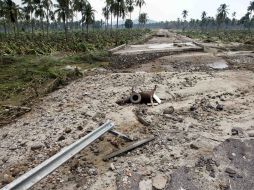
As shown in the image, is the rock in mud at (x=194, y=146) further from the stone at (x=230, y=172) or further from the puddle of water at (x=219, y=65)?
the puddle of water at (x=219, y=65)

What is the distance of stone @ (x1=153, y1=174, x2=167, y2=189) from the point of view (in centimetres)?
493

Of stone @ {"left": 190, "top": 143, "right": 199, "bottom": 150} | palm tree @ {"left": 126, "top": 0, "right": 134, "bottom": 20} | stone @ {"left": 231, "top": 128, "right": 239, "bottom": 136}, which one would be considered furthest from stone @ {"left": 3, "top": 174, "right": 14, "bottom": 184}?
palm tree @ {"left": 126, "top": 0, "right": 134, "bottom": 20}

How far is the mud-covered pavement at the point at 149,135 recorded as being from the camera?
5225 mm

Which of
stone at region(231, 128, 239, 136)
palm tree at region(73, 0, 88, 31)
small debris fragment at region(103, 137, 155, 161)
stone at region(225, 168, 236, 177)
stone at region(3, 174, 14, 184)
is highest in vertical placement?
palm tree at region(73, 0, 88, 31)

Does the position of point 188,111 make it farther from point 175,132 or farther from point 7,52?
point 7,52

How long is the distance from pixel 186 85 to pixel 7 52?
16.6 meters

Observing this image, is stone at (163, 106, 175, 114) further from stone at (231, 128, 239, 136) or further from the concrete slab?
the concrete slab

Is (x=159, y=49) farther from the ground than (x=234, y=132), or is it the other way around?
(x=159, y=49)

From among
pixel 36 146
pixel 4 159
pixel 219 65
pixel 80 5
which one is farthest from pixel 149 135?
pixel 80 5

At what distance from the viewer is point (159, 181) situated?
507 cm

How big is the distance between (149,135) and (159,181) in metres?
2.02

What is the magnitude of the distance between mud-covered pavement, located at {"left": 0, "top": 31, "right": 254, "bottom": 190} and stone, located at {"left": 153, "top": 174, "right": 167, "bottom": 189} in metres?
0.02

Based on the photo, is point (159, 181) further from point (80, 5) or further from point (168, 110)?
point (80, 5)

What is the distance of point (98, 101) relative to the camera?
1010 cm
